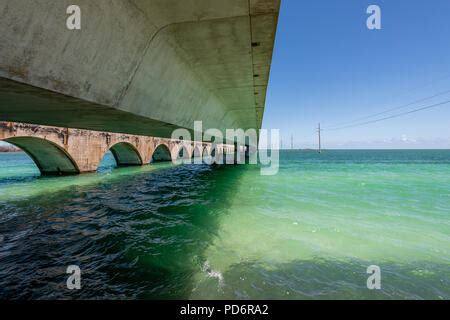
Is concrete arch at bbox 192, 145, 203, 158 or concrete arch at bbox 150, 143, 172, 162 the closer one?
concrete arch at bbox 150, 143, 172, 162

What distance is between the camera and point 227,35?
16.0 ft

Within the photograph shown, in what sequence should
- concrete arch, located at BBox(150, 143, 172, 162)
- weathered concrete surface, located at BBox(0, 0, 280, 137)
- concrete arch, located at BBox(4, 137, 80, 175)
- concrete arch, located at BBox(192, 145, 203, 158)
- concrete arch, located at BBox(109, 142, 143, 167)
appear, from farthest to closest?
concrete arch, located at BBox(192, 145, 203, 158)
concrete arch, located at BBox(150, 143, 172, 162)
concrete arch, located at BBox(109, 142, 143, 167)
concrete arch, located at BBox(4, 137, 80, 175)
weathered concrete surface, located at BBox(0, 0, 280, 137)

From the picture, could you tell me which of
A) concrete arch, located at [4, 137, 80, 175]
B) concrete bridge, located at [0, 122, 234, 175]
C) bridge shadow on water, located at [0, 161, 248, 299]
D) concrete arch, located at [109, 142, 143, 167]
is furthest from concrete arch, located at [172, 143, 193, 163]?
bridge shadow on water, located at [0, 161, 248, 299]

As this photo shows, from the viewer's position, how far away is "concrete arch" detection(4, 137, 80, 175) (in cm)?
1655

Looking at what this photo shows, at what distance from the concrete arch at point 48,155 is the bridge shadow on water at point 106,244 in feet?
23.5

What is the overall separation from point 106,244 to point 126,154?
2461 centimetres

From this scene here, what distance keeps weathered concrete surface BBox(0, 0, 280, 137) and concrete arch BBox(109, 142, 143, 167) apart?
888 inches

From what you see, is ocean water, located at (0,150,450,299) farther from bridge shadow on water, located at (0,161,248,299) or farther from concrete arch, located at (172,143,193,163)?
concrete arch, located at (172,143,193,163)

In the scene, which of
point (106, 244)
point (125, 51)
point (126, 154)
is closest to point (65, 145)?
point (126, 154)

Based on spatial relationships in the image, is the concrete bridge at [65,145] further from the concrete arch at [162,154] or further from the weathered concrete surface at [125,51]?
the weathered concrete surface at [125,51]

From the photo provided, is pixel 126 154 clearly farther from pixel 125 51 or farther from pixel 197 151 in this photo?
pixel 125 51
